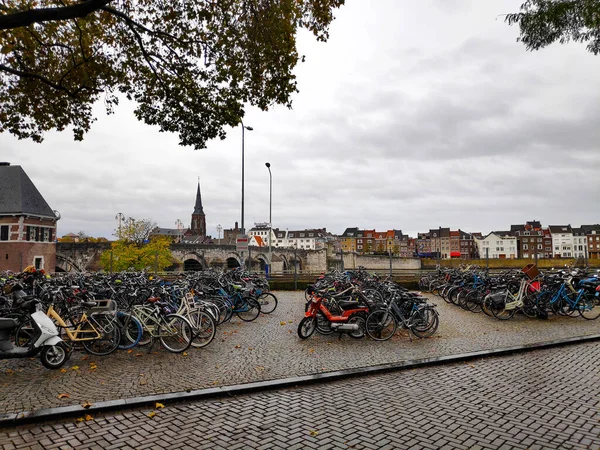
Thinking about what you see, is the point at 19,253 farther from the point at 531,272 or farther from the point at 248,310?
the point at 531,272

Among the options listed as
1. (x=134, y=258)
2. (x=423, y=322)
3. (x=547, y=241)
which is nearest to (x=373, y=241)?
(x=547, y=241)

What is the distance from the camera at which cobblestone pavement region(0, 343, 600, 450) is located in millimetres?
3963

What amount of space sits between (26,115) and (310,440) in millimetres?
7278

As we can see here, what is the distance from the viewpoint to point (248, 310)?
1169 cm

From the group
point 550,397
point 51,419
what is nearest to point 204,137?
point 51,419

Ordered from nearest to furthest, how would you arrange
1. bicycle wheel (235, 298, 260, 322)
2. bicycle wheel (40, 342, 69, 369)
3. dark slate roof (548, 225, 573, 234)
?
1. bicycle wheel (40, 342, 69, 369)
2. bicycle wheel (235, 298, 260, 322)
3. dark slate roof (548, 225, 573, 234)

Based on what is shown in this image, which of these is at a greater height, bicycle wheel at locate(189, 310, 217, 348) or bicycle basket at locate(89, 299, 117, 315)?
bicycle basket at locate(89, 299, 117, 315)


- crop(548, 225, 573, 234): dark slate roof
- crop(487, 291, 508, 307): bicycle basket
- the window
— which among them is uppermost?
crop(548, 225, 573, 234): dark slate roof

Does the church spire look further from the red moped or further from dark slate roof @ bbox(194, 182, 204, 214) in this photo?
the red moped

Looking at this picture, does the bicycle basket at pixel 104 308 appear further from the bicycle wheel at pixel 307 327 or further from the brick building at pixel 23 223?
the brick building at pixel 23 223

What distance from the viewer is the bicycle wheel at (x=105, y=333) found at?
7219 millimetres

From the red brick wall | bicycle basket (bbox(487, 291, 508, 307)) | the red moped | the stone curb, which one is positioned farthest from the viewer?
the red brick wall

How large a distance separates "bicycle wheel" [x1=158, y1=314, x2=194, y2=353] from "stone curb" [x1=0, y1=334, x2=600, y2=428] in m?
2.32

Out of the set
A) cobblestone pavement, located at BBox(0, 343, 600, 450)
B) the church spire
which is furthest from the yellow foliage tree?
the church spire
